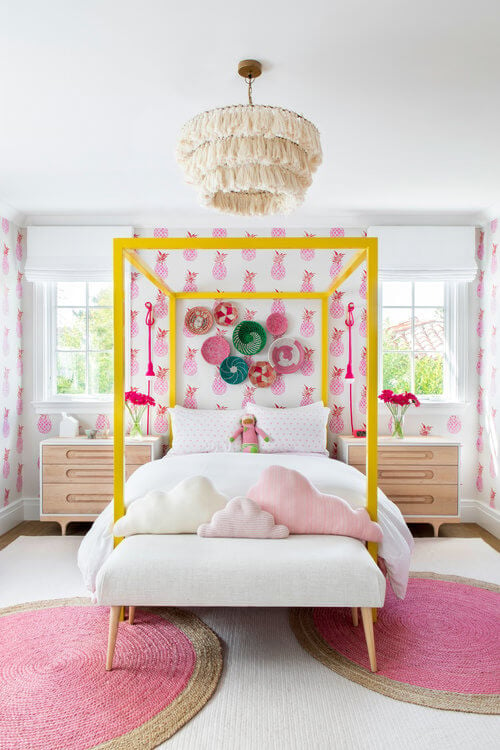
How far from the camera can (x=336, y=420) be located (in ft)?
14.8

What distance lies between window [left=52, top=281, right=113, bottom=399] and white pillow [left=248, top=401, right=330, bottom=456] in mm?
1393

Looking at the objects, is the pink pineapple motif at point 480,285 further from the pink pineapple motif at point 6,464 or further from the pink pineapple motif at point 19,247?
the pink pineapple motif at point 6,464

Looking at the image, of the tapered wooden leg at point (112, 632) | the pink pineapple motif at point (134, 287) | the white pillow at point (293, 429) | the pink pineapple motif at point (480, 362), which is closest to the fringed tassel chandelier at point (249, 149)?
the tapered wooden leg at point (112, 632)

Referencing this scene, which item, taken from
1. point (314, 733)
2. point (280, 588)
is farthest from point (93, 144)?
point (314, 733)

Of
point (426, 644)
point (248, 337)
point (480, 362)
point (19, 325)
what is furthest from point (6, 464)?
point (480, 362)

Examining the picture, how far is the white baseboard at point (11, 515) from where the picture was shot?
419 centimetres

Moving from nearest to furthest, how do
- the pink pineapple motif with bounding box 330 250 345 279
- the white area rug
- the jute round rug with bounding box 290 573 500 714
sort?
the white area rug, the jute round rug with bounding box 290 573 500 714, the pink pineapple motif with bounding box 330 250 345 279

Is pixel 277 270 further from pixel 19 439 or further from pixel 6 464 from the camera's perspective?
pixel 6 464

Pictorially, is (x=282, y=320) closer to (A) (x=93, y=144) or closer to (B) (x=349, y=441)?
(B) (x=349, y=441)

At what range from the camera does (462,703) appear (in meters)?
1.97

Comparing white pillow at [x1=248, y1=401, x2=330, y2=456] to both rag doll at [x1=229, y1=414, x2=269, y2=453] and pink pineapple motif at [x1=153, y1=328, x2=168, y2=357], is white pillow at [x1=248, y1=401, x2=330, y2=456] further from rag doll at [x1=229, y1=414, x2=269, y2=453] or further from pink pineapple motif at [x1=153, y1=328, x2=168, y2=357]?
pink pineapple motif at [x1=153, y1=328, x2=168, y2=357]

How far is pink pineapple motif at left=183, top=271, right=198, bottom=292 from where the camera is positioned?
4.50 m

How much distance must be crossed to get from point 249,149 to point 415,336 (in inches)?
120

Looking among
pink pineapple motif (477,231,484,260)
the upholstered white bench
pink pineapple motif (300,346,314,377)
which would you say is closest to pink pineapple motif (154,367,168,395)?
pink pineapple motif (300,346,314,377)
